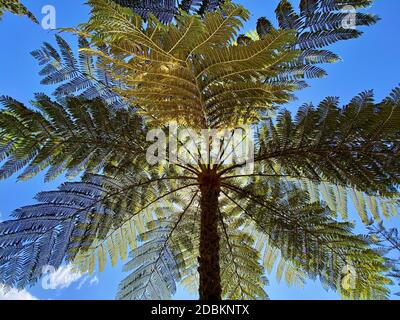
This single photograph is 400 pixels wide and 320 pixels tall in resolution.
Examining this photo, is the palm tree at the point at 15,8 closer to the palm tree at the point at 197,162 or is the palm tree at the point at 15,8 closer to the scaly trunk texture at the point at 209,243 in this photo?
the palm tree at the point at 197,162

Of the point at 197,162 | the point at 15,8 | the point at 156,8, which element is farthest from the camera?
the point at 15,8

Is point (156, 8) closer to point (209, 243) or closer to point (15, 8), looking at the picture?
point (209, 243)

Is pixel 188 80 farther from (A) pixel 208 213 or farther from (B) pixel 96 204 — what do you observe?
(B) pixel 96 204

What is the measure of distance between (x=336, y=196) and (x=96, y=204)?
7.33 ft

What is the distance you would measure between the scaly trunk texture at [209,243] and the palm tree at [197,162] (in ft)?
0.04

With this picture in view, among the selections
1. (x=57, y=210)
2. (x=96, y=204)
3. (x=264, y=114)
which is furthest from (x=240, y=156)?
(x=57, y=210)

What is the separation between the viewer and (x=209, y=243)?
10.9 ft

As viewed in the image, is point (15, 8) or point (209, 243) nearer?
point (209, 243)

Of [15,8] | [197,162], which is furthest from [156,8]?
[15,8]

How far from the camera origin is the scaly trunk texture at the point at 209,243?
3.04 meters

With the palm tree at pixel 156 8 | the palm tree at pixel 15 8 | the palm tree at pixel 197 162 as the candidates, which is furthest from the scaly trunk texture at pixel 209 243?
the palm tree at pixel 15 8

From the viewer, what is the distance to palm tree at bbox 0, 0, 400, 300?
10.3ft

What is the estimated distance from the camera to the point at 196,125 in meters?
3.86

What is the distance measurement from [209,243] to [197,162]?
0.97 meters
